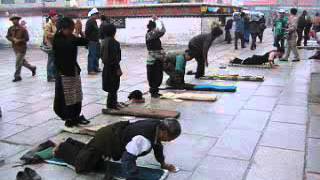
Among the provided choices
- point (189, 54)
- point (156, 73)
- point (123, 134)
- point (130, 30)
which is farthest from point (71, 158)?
point (130, 30)

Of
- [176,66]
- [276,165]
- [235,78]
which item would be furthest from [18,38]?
[276,165]

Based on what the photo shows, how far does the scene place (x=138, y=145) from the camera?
4062 mm

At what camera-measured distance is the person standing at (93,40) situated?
37.7ft

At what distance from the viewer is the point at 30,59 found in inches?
650

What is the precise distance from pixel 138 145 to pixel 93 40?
815 cm

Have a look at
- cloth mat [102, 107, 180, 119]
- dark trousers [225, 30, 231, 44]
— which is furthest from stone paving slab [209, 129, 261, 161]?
dark trousers [225, 30, 231, 44]

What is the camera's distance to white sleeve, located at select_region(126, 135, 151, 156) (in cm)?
403

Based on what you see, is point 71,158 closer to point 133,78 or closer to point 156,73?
point 156,73

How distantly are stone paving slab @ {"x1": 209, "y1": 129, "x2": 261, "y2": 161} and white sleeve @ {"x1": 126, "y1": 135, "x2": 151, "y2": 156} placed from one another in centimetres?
149

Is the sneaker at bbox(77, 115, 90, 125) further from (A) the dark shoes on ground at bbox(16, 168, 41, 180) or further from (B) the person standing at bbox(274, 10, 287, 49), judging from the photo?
(B) the person standing at bbox(274, 10, 287, 49)

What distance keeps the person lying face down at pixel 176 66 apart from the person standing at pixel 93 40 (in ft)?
10.4

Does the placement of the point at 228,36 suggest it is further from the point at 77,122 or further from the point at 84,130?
the point at 84,130

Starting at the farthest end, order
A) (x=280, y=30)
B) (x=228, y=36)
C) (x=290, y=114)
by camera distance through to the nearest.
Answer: (x=228, y=36), (x=280, y=30), (x=290, y=114)

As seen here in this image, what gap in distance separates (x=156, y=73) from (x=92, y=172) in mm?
3787
